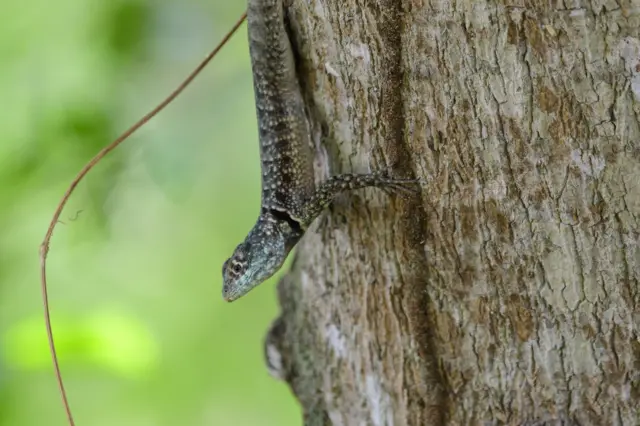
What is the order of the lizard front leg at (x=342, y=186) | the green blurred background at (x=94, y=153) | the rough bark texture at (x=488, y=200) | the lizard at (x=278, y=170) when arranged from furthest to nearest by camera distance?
1. the green blurred background at (x=94, y=153)
2. the lizard at (x=278, y=170)
3. the lizard front leg at (x=342, y=186)
4. the rough bark texture at (x=488, y=200)

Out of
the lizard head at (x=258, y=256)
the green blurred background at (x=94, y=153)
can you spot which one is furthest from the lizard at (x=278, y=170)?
the green blurred background at (x=94, y=153)

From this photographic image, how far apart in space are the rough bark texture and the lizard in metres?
0.07

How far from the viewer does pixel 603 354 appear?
70.3 inches

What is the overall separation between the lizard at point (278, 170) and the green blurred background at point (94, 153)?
37 cm

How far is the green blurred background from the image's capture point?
2.35m

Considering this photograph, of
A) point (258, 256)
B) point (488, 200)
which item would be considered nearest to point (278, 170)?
point (258, 256)

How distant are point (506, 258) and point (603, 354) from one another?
403 mm

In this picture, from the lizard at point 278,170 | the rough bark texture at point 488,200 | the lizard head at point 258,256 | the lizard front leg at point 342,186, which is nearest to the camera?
the rough bark texture at point 488,200

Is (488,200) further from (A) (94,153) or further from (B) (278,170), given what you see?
(A) (94,153)

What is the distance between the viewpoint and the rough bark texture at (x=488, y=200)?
61.9 inches

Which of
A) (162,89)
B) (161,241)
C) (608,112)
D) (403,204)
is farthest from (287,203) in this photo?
(161,241)

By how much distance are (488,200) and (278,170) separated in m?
0.92

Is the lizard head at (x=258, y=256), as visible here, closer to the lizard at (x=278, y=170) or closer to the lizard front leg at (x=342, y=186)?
the lizard at (x=278, y=170)

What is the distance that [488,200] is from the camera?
1.75 meters
